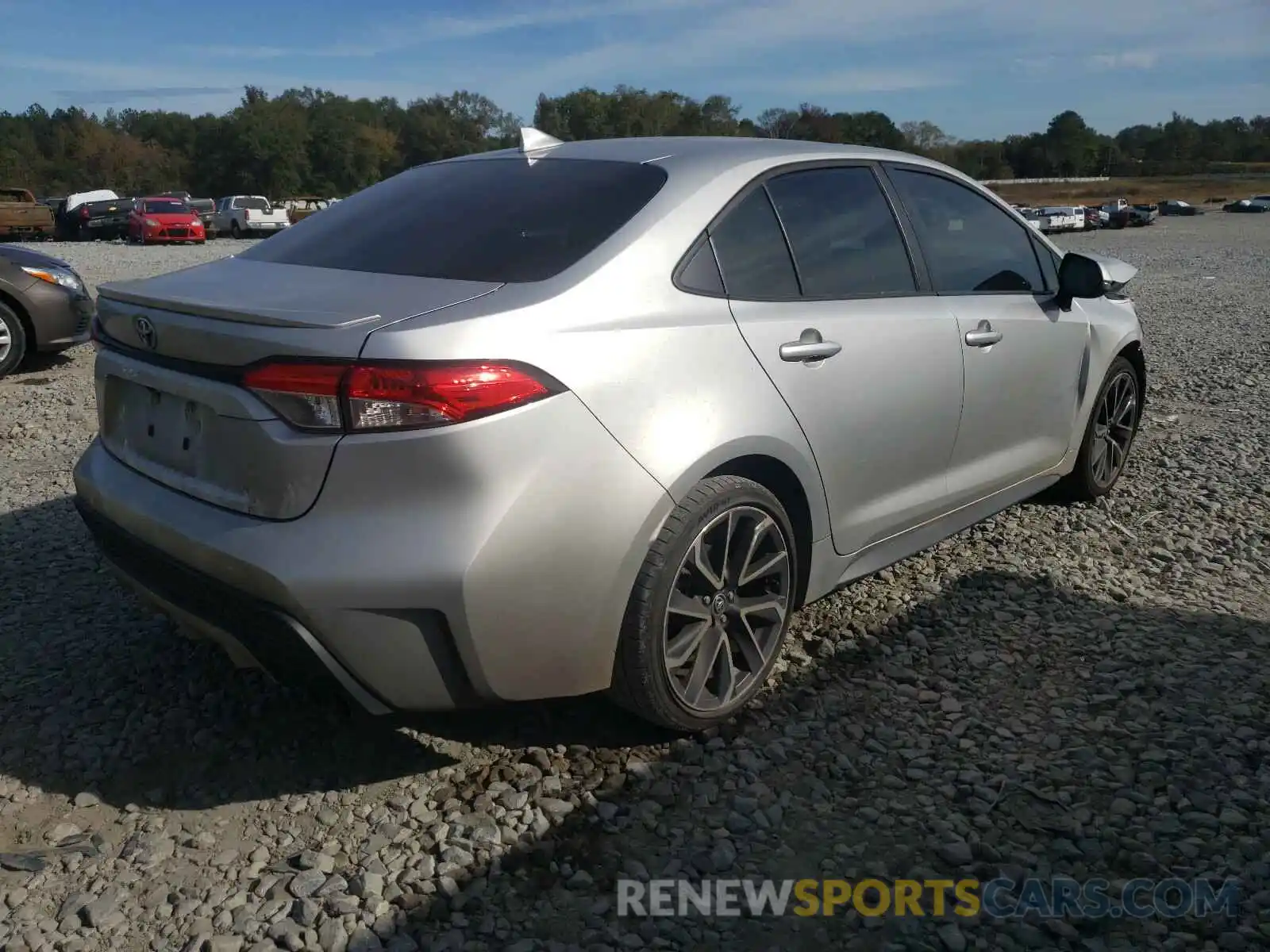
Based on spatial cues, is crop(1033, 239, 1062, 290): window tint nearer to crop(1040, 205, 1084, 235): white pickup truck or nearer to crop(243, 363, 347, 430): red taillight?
crop(243, 363, 347, 430): red taillight

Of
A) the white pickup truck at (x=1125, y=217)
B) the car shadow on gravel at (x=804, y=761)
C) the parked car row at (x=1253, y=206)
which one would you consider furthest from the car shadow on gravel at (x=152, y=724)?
the parked car row at (x=1253, y=206)

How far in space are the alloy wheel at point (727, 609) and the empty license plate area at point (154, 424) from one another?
1.26 m

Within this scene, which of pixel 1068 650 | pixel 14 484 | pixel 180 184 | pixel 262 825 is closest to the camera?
pixel 262 825

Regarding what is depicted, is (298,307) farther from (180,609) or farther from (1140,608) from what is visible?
(1140,608)

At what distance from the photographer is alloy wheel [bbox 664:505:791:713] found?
281cm

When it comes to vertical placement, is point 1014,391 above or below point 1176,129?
below

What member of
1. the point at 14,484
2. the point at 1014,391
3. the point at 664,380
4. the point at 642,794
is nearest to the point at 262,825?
the point at 642,794

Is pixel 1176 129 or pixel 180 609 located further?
pixel 1176 129

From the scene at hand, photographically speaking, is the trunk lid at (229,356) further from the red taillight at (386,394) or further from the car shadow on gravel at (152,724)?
the car shadow on gravel at (152,724)

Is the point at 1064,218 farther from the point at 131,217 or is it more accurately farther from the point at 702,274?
the point at 702,274

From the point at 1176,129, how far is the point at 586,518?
14563 cm

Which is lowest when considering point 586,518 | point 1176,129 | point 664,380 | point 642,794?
point 642,794

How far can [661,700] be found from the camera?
9.11 feet

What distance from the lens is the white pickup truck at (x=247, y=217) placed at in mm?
36531
